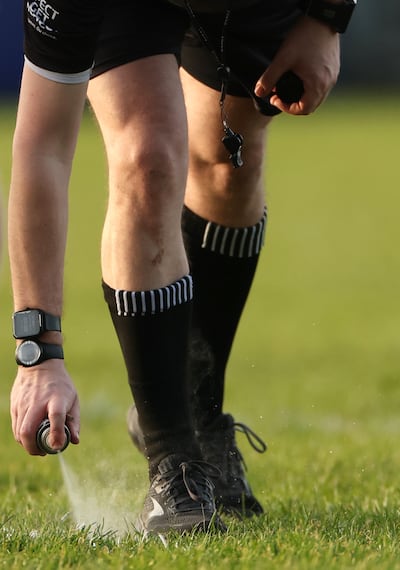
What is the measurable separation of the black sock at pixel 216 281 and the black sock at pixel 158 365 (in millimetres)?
562

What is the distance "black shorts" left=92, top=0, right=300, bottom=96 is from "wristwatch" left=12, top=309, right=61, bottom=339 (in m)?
0.68

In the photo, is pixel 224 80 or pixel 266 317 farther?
pixel 266 317

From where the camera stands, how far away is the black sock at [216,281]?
12.5ft

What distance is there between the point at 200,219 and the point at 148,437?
836 millimetres

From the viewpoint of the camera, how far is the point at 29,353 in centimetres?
283

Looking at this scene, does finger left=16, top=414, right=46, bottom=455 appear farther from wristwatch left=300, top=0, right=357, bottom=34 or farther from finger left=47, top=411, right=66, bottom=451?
wristwatch left=300, top=0, right=357, bottom=34

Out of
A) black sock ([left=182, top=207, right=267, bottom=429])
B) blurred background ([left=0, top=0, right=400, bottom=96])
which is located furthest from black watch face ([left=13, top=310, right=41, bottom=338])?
blurred background ([left=0, top=0, right=400, bottom=96])

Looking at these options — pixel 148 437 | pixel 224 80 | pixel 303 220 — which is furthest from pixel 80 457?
pixel 303 220

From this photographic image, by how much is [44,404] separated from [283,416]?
306cm

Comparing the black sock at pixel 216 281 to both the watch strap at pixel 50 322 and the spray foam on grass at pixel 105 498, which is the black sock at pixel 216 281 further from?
the watch strap at pixel 50 322

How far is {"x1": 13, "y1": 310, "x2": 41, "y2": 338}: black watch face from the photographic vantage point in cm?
283

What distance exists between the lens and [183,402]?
3.18 meters

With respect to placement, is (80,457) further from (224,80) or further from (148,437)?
(224,80)

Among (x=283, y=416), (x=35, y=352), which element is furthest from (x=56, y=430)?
(x=283, y=416)
